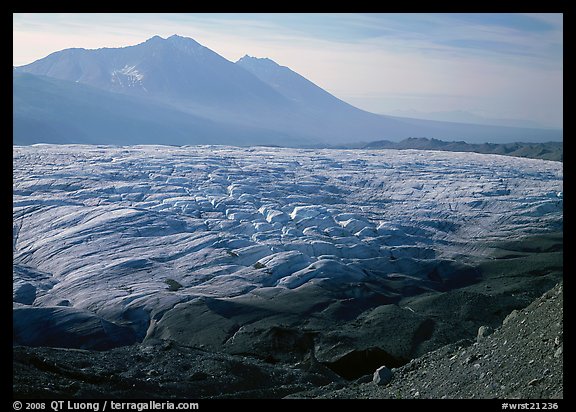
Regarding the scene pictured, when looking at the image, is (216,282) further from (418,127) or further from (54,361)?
(418,127)

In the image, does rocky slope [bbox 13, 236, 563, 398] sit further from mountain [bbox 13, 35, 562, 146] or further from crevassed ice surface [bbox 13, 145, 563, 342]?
mountain [bbox 13, 35, 562, 146]

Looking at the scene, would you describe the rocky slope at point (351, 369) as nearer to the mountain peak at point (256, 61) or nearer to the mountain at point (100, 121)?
the mountain at point (100, 121)

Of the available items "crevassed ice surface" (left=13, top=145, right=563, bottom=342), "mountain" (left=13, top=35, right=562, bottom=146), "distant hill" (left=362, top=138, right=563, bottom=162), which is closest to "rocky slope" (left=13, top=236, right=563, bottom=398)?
"crevassed ice surface" (left=13, top=145, right=563, bottom=342)

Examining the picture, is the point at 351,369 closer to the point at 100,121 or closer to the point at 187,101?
the point at 100,121

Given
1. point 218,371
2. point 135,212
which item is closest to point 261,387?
point 218,371

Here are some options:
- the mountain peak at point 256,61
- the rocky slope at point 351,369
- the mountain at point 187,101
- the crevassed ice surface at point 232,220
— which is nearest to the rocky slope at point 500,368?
the rocky slope at point 351,369

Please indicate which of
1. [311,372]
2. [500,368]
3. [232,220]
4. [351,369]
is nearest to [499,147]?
[232,220]
